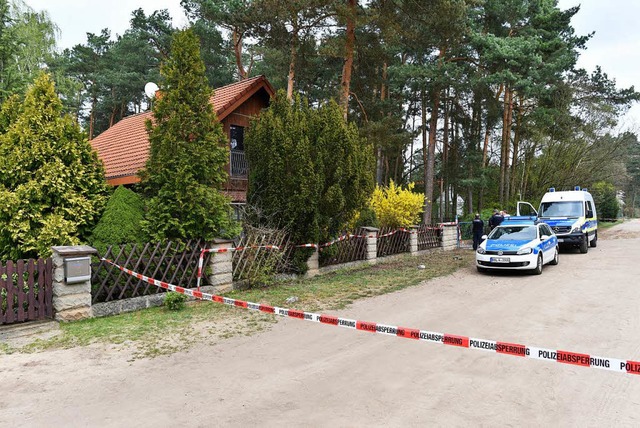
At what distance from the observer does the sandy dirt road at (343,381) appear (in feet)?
12.8

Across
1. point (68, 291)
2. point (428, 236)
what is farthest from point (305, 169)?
point (428, 236)

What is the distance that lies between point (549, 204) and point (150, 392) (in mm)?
18795

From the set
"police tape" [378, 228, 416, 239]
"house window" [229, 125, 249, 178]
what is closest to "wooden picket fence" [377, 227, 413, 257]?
"police tape" [378, 228, 416, 239]

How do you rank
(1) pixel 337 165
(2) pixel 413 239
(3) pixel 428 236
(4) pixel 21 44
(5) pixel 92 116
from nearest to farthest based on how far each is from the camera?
(1) pixel 337 165
(4) pixel 21 44
(2) pixel 413 239
(3) pixel 428 236
(5) pixel 92 116

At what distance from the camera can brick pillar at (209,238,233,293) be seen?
9453mm

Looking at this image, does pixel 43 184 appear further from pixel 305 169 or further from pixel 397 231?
pixel 397 231

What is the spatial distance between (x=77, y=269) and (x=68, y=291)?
418mm

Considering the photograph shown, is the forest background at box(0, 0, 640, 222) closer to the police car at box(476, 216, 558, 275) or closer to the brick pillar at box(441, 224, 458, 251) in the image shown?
the brick pillar at box(441, 224, 458, 251)

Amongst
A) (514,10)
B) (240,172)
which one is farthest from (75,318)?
(514,10)

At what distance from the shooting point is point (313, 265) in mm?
12172

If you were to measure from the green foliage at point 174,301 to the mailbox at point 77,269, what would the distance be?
Result: 4.77 ft

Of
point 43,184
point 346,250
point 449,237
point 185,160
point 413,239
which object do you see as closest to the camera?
point 43,184

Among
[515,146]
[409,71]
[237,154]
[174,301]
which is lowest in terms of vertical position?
[174,301]

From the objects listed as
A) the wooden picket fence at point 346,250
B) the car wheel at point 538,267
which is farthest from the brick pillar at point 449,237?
the car wheel at point 538,267
